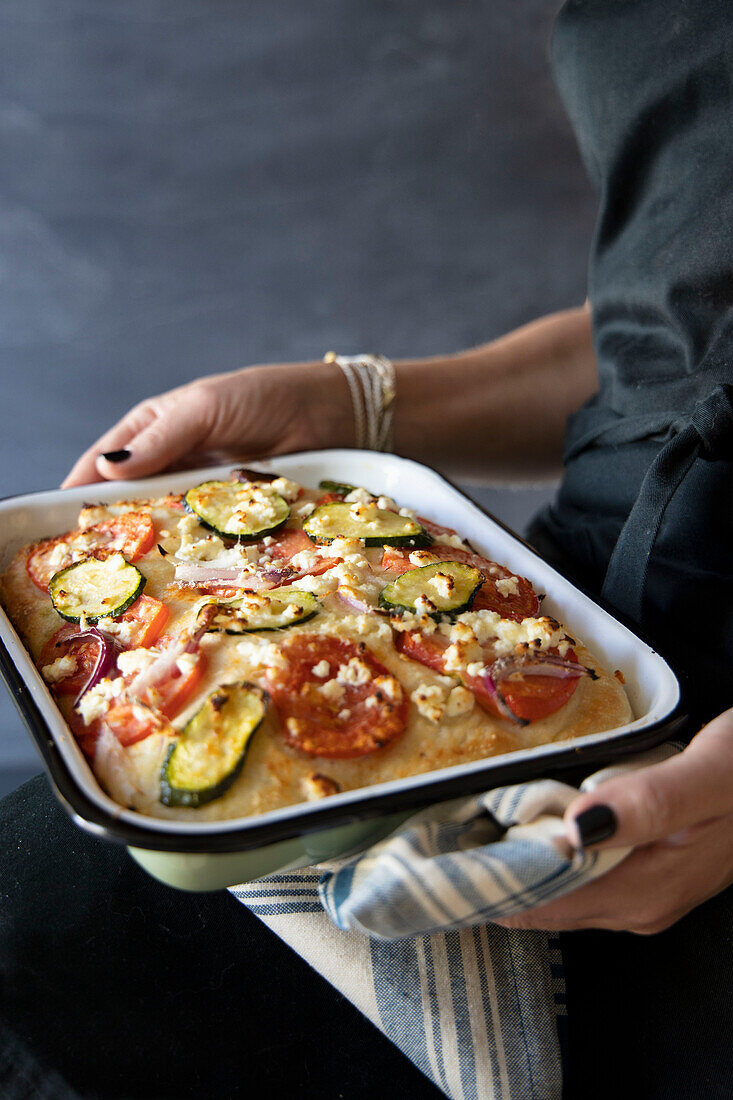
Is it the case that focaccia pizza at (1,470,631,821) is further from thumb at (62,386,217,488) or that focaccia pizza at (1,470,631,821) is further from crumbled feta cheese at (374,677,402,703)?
thumb at (62,386,217,488)

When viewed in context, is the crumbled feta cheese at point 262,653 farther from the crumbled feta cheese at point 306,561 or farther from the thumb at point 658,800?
the thumb at point 658,800

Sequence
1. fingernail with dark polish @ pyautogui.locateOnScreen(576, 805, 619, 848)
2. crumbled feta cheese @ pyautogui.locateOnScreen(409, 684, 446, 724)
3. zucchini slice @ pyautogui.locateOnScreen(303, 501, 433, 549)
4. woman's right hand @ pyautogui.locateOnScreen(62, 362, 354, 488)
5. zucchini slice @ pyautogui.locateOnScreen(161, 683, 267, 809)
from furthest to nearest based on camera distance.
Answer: woman's right hand @ pyautogui.locateOnScreen(62, 362, 354, 488)
zucchini slice @ pyautogui.locateOnScreen(303, 501, 433, 549)
crumbled feta cheese @ pyautogui.locateOnScreen(409, 684, 446, 724)
zucchini slice @ pyautogui.locateOnScreen(161, 683, 267, 809)
fingernail with dark polish @ pyautogui.locateOnScreen(576, 805, 619, 848)

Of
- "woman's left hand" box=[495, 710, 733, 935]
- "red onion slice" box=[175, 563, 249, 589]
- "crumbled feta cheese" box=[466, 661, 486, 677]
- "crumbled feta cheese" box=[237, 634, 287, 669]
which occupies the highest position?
"crumbled feta cheese" box=[237, 634, 287, 669]

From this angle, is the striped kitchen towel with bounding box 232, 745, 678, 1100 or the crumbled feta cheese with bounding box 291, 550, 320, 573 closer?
the striped kitchen towel with bounding box 232, 745, 678, 1100

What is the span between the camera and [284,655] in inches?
50.9

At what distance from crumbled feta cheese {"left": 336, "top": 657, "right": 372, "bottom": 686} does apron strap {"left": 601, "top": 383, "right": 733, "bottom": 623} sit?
0.54 meters

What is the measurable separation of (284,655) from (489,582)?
46 cm

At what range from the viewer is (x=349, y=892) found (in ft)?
3.71

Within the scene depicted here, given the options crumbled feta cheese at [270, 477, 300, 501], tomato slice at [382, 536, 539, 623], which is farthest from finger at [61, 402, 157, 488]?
tomato slice at [382, 536, 539, 623]

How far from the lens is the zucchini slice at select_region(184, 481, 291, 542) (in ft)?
5.70

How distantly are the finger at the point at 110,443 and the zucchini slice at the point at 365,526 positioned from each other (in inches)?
25.3

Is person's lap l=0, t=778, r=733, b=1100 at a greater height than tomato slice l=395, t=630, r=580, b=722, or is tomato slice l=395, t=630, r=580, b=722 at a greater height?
tomato slice l=395, t=630, r=580, b=722

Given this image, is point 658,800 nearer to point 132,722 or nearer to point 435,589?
point 435,589

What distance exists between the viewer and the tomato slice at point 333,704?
1199 millimetres
